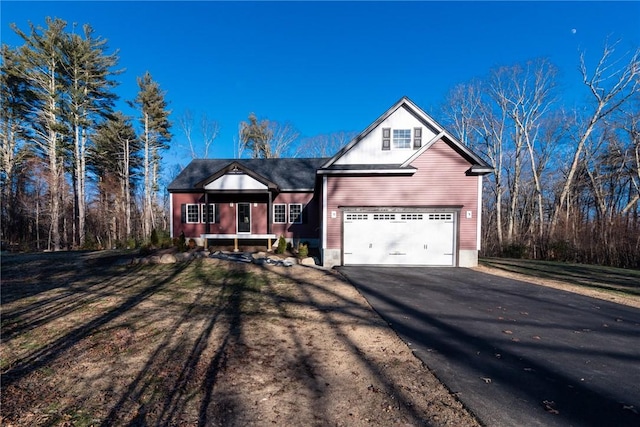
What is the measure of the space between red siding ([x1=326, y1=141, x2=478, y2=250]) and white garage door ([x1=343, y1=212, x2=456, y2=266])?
44 centimetres

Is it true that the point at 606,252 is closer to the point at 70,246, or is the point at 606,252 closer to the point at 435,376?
the point at 435,376

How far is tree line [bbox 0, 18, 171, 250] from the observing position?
786 inches

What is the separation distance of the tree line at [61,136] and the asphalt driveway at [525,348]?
18.9 metres

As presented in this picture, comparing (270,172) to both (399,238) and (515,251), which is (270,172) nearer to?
(399,238)

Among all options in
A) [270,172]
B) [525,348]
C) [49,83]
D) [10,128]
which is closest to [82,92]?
[49,83]

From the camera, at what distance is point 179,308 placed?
20.8 feet

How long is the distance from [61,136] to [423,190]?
90.3 ft

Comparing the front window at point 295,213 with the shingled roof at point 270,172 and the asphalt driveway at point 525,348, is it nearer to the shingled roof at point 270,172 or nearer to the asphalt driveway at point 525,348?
the shingled roof at point 270,172

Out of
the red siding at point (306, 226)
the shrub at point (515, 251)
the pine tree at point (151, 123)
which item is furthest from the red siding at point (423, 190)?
the pine tree at point (151, 123)

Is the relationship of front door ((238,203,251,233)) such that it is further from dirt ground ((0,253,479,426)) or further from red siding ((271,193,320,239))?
dirt ground ((0,253,479,426))

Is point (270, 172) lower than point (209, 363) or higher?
higher

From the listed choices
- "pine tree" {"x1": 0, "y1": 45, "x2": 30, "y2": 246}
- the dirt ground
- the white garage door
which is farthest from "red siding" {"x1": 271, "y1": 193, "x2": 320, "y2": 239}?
"pine tree" {"x1": 0, "y1": 45, "x2": 30, "y2": 246}

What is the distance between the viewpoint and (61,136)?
Result: 21.7m

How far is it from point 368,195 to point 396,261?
314cm
